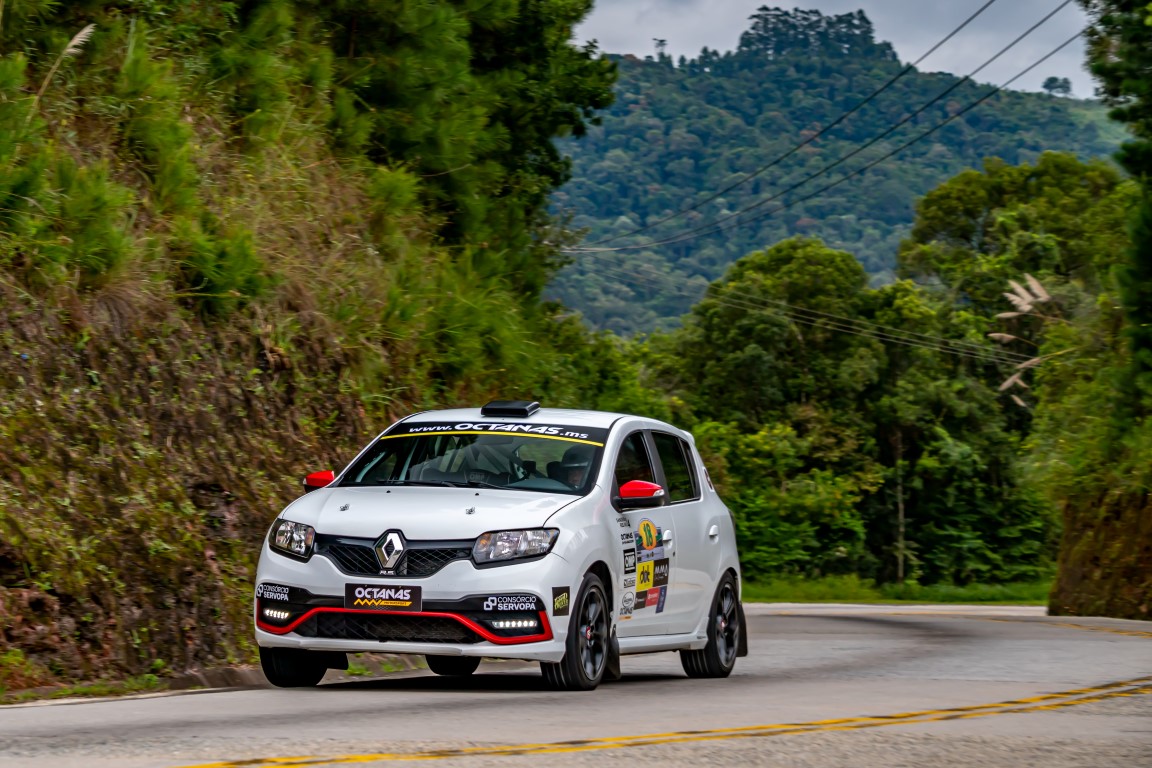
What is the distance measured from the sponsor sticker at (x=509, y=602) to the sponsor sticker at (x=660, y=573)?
1913 mm

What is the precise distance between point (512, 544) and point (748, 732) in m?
2.15

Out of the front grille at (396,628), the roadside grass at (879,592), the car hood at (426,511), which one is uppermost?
the car hood at (426,511)

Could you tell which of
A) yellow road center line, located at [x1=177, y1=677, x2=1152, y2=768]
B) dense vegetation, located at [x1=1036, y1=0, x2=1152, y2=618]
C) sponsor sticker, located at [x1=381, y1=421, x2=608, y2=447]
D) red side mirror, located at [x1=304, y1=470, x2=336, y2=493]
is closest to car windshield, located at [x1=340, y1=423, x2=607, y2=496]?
sponsor sticker, located at [x1=381, y1=421, x2=608, y2=447]

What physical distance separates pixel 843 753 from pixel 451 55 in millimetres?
16703

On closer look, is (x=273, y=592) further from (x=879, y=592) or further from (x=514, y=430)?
(x=879, y=592)

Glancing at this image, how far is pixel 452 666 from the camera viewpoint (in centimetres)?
1268

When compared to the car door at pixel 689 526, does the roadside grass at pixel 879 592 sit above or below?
below

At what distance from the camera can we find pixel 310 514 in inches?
413

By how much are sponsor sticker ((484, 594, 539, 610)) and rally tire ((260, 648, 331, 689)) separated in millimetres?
1342

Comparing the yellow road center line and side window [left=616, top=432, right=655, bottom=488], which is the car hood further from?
the yellow road center line

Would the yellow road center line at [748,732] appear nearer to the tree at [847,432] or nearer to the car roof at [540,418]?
the car roof at [540,418]

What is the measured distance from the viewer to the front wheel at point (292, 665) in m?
10.6

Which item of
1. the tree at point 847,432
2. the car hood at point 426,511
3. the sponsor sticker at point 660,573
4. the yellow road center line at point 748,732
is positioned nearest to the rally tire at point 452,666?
the sponsor sticker at point 660,573

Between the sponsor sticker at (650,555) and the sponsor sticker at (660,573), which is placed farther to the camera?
the sponsor sticker at (660,573)
